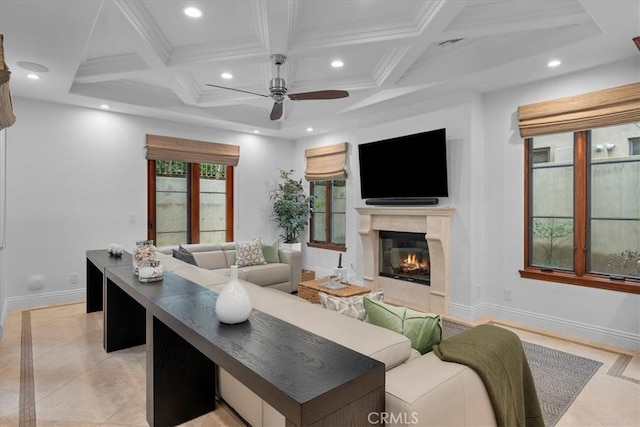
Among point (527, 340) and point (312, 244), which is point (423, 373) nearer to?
point (527, 340)

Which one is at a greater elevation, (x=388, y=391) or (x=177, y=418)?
(x=388, y=391)

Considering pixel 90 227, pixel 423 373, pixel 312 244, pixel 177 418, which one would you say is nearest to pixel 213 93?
pixel 90 227

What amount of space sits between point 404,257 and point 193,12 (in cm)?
386

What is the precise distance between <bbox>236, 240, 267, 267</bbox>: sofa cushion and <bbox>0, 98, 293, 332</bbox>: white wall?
5.11ft

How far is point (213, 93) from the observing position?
195 inches

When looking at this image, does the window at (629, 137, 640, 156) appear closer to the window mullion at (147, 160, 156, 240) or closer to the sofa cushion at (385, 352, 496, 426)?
the sofa cushion at (385, 352, 496, 426)

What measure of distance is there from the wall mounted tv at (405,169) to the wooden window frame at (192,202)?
2464mm

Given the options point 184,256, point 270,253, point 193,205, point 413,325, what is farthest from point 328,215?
point 413,325

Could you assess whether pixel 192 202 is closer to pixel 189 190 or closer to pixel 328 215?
pixel 189 190

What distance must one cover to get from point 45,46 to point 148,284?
234cm

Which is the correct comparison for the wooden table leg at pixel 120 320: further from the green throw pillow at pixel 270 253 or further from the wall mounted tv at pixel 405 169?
the wall mounted tv at pixel 405 169

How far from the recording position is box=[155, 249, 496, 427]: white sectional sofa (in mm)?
1267

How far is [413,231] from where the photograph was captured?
468 cm

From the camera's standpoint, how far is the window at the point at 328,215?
643 centimetres
